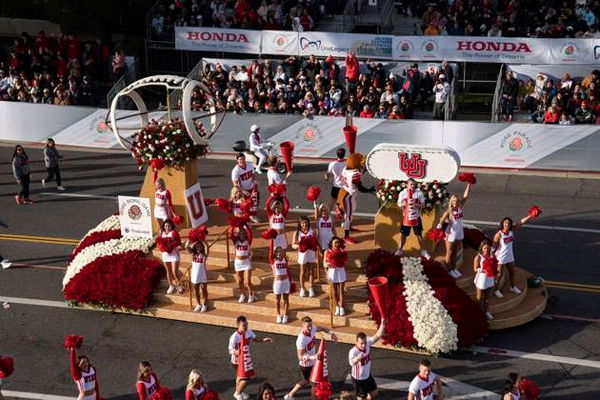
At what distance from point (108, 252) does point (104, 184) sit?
7588mm

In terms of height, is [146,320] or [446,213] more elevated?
[446,213]

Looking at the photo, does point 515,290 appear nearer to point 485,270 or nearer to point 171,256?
point 485,270

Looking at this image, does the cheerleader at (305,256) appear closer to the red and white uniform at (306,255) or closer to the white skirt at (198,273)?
the red and white uniform at (306,255)

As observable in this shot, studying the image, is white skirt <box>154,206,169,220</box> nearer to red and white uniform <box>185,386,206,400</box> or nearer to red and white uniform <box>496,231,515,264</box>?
red and white uniform <box>185,386,206,400</box>

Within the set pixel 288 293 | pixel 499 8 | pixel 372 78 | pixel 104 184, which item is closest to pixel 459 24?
pixel 499 8

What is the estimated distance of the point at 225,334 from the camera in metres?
18.3

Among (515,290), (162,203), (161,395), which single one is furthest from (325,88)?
(161,395)

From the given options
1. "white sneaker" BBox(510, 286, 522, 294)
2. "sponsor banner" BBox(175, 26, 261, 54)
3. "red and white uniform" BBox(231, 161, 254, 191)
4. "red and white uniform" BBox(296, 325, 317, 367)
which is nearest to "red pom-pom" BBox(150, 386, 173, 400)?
"red and white uniform" BBox(296, 325, 317, 367)

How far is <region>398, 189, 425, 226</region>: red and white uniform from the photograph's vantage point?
18.8m

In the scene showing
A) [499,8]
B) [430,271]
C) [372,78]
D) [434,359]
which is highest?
[499,8]

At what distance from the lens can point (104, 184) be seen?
2744 centimetres

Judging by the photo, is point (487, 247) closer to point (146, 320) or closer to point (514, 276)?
point (514, 276)

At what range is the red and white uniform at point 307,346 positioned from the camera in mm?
15664

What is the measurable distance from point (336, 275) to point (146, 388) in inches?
180
